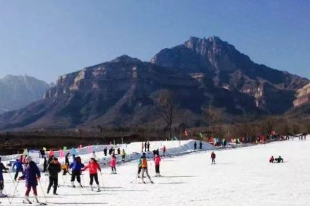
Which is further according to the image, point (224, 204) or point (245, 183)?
point (245, 183)

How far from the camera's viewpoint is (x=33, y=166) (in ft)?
63.6

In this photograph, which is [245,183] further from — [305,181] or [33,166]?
[33,166]

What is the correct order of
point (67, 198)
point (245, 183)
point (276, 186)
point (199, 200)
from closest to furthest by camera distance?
1. point (199, 200)
2. point (67, 198)
3. point (276, 186)
4. point (245, 183)

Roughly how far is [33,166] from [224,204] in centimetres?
848

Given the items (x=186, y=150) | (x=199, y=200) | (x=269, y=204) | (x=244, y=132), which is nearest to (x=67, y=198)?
(x=199, y=200)

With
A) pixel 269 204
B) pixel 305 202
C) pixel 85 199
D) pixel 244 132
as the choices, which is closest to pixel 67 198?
pixel 85 199

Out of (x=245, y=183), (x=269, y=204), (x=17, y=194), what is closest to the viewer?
(x=269, y=204)

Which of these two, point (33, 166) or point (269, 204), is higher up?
point (33, 166)

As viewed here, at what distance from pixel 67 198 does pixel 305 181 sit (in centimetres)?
1509

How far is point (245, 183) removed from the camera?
27125mm

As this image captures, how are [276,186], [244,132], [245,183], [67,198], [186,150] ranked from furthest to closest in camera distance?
[244,132], [186,150], [245,183], [276,186], [67,198]

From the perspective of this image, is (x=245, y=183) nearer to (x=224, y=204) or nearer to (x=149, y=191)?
(x=149, y=191)

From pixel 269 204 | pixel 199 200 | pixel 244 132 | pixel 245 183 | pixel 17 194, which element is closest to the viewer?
pixel 269 204

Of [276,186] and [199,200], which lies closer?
[199,200]
